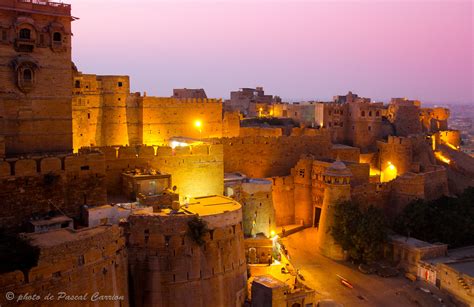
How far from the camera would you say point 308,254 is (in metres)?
29.9

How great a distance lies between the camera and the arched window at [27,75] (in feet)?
67.3

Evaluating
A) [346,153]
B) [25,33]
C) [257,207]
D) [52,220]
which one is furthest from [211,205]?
[346,153]

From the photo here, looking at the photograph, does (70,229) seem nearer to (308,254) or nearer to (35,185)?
(35,185)

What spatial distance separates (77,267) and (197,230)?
5519mm

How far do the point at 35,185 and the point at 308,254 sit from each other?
55.2 ft

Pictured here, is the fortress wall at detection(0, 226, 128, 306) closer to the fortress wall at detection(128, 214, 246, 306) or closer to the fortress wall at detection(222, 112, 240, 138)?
the fortress wall at detection(128, 214, 246, 306)

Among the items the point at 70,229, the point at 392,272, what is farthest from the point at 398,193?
the point at 70,229

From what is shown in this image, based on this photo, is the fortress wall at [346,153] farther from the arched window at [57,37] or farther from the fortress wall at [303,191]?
the arched window at [57,37]

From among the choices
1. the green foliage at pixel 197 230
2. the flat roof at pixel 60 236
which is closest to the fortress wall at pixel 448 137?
the green foliage at pixel 197 230

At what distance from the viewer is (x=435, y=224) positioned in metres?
32.0

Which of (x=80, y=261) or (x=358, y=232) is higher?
(x=80, y=261)

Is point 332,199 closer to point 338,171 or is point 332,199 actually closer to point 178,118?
point 338,171

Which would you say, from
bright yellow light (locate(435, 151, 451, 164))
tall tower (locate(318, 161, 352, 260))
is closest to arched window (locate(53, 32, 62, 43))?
tall tower (locate(318, 161, 352, 260))

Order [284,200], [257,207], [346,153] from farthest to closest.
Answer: [346,153] < [284,200] < [257,207]
